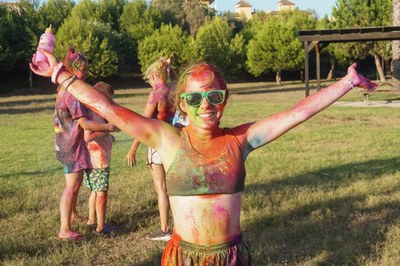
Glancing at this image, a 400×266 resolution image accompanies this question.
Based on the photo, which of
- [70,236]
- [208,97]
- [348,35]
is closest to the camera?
[208,97]

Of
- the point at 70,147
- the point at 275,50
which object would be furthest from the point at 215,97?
the point at 275,50

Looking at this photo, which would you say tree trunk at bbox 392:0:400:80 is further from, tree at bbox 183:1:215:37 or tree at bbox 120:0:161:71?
tree at bbox 183:1:215:37

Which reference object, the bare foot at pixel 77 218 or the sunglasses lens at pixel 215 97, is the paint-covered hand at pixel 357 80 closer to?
the sunglasses lens at pixel 215 97

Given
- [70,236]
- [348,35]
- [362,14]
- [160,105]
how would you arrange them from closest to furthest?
[160,105]
[70,236]
[348,35]
[362,14]

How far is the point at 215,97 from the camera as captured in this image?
2320 millimetres

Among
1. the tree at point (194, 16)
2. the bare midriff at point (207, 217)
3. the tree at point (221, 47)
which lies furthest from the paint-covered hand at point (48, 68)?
the tree at point (194, 16)

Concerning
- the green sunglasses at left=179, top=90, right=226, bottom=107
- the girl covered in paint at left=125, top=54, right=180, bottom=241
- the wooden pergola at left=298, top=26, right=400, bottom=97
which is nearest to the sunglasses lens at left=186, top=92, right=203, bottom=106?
the green sunglasses at left=179, top=90, right=226, bottom=107

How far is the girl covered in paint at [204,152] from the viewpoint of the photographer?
2318 mm

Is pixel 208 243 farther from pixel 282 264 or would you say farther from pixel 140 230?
pixel 140 230

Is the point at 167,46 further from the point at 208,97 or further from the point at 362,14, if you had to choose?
the point at 208,97

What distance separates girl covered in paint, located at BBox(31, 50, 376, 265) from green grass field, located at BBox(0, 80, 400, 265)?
6.33 ft

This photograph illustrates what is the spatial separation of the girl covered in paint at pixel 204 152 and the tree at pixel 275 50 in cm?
4814

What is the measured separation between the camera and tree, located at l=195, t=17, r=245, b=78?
162ft

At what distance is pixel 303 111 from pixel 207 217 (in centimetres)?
64
